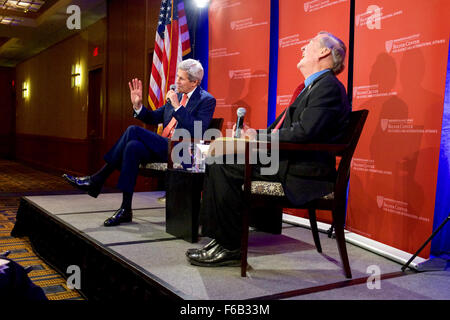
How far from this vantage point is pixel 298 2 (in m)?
3.64

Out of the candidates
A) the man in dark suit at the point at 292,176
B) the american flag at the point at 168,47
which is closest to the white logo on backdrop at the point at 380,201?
the man in dark suit at the point at 292,176

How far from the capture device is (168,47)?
16.4 feet

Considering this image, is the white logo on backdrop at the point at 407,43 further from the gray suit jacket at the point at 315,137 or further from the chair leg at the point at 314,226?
the chair leg at the point at 314,226

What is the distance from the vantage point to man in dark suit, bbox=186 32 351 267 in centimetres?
205

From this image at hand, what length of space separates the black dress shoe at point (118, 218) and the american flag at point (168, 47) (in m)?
2.16

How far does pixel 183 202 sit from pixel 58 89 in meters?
8.97

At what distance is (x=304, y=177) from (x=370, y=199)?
3.44 feet

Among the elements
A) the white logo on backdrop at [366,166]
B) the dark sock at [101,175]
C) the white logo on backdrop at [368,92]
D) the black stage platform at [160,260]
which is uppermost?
the white logo on backdrop at [368,92]

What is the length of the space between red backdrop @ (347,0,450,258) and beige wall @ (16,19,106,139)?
5920mm

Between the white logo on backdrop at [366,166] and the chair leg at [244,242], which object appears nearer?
the chair leg at [244,242]

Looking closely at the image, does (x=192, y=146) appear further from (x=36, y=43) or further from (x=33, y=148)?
(x=33, y=148)

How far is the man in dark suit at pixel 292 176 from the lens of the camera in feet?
6.73

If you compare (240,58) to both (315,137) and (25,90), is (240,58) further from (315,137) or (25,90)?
(25,90)
